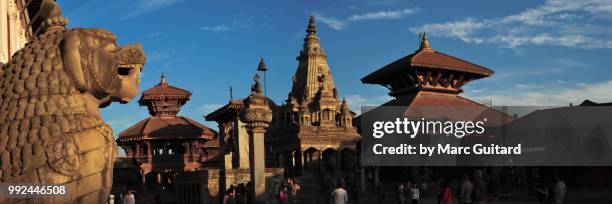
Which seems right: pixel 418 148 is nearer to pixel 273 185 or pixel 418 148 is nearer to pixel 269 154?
pixel 269 154

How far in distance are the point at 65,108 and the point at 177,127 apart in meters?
40.6

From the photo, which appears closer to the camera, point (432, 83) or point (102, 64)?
point (102, 64)

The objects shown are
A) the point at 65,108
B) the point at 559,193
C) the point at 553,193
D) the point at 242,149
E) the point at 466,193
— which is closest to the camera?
the point at 65,108

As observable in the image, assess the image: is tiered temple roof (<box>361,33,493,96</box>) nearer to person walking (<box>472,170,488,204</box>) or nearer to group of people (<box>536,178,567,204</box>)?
group of people (<box>536,178,567,204</box>)

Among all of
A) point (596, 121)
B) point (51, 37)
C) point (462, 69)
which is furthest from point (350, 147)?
point (51, 37)

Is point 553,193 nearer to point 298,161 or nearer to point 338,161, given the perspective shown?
point 338,161

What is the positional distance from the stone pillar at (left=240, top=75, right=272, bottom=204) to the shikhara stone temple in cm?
3

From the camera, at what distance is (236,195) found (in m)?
19.7

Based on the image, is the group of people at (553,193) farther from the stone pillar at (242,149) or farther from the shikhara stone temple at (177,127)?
the stone pillar at (242,149)

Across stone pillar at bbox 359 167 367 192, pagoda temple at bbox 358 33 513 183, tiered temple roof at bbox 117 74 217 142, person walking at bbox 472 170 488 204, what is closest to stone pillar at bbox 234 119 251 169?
stone pillar at bbox 359 167 367 192

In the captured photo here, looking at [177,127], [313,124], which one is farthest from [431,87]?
[177,127]

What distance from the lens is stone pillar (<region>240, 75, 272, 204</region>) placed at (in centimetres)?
1773

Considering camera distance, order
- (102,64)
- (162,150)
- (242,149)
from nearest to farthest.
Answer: (102,64) → (242,149) → (162,150)

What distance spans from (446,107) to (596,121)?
12098 millimetres
